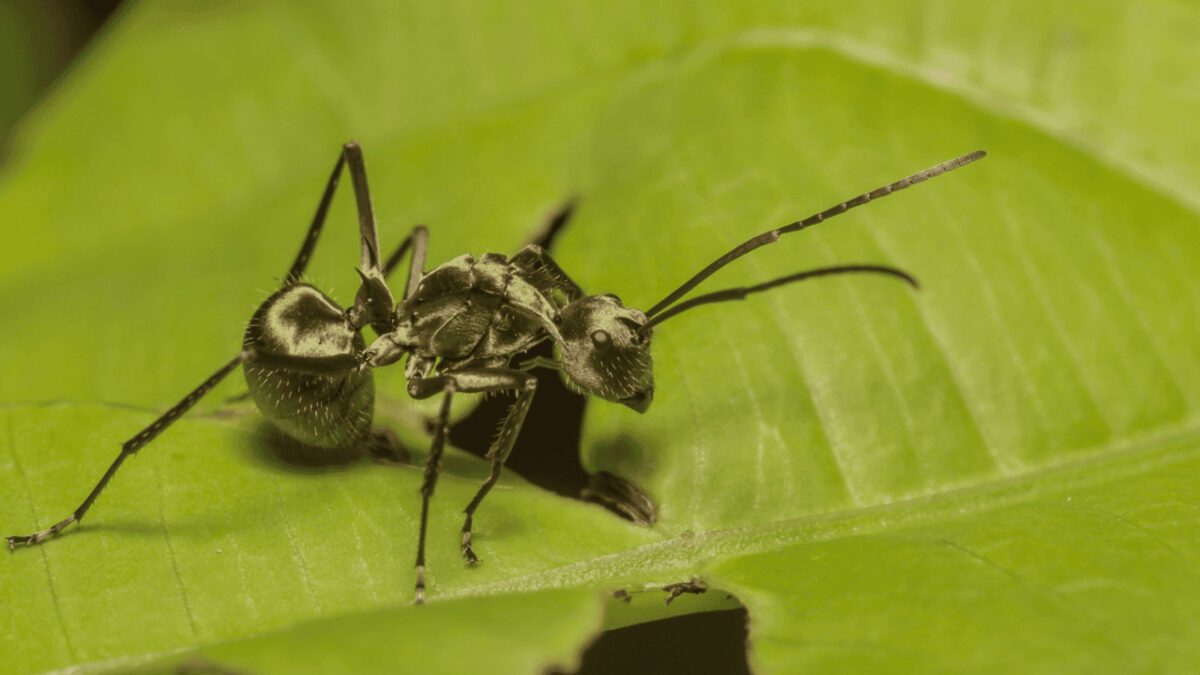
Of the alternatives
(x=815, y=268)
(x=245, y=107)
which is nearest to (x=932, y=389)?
(x=815, y=268)

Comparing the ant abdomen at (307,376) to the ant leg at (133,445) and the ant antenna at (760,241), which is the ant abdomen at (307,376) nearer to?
the ant leg at (133,445)

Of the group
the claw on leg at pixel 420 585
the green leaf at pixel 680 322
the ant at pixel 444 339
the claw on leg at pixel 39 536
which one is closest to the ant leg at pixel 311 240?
the ant at pixel 444 339

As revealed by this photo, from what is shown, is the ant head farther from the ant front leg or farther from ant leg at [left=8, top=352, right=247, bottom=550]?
ant leg at [left=8, top=352, right=247, bottom=550]

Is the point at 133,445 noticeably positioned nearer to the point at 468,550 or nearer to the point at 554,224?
the point at 468,550

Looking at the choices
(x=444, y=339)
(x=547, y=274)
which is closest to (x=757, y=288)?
(x=547, y=274)

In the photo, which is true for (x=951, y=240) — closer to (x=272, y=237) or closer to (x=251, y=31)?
(x=272, y=237)

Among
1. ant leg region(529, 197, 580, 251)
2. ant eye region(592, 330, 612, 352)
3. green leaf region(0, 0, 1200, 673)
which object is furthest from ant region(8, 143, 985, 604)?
ant leg region(529, 197, 580, 251)

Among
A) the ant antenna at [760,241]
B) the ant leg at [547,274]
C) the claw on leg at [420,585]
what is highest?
the ant leg at [547,274]
